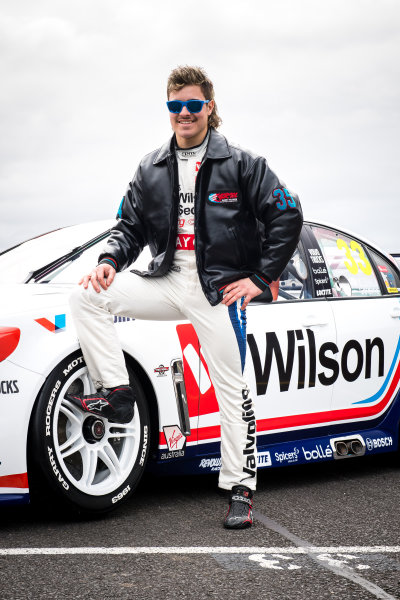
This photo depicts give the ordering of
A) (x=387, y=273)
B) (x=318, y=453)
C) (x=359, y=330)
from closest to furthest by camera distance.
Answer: (x=318, y=453) < (x=359, y=330) < (x=387, y=273)

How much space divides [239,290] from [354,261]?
5.65 ft

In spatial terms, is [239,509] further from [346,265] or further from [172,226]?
[346,265]

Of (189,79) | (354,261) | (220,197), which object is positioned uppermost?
(189,79)

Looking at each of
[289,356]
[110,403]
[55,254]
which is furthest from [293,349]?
[55,254]

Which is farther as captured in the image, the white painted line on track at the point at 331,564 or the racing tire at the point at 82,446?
the racing tire at the point at 82,446

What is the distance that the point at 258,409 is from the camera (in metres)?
4.65

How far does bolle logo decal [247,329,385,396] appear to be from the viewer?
4.66 m

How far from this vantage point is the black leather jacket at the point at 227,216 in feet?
13.1

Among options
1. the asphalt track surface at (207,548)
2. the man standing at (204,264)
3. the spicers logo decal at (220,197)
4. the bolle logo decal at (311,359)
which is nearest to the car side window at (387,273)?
the bolle logo decal at (311,359)

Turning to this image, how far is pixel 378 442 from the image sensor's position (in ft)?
17.5

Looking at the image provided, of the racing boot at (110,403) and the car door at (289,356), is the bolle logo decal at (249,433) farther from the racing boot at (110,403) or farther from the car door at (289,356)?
the racing boot at (110,403)

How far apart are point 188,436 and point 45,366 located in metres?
0.92

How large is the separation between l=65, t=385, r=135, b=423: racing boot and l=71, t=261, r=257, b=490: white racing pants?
6 centimetres

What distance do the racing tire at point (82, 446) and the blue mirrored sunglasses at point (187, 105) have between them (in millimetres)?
1242
